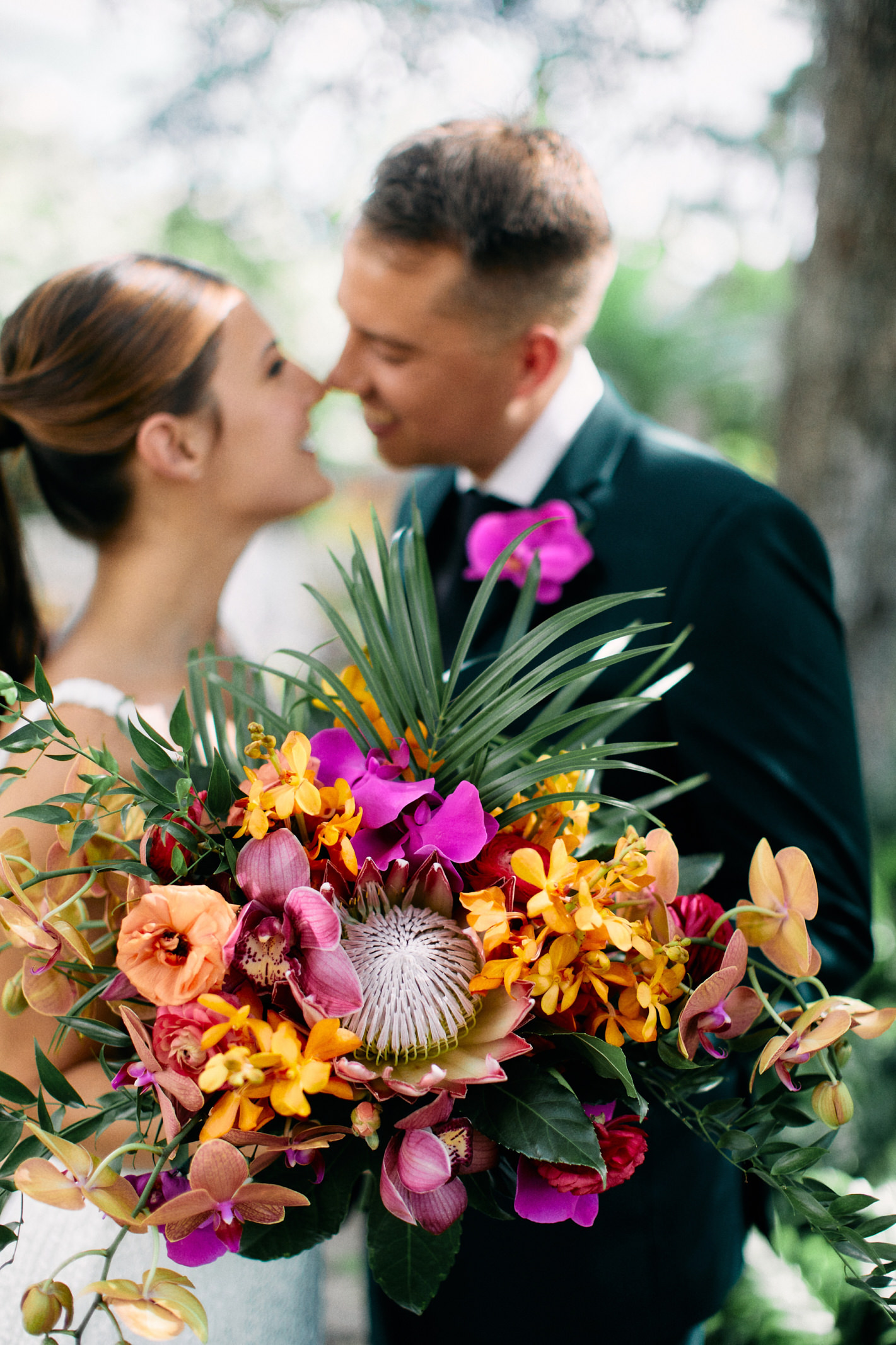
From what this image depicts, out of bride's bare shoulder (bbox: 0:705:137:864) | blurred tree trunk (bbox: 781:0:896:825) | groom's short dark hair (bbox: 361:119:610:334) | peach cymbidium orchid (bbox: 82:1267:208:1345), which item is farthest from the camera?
blurred tree trunk (bbox: 781:0:896:825)

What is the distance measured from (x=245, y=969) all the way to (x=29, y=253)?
37.6ft

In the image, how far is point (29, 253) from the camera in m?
9.95

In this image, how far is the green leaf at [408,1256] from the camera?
29.0 inches

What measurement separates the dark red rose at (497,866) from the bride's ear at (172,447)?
46.1 inches

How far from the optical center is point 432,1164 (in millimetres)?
676

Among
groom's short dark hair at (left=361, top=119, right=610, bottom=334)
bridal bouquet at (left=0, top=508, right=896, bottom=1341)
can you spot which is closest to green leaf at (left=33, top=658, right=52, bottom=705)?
bridal bouquet at (left=0, top=508, right=896, bottom=1341)

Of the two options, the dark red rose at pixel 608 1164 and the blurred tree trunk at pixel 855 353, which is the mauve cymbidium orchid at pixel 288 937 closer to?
the dark red rose at pixel 608 1164

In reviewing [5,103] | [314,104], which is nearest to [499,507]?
[314,104]

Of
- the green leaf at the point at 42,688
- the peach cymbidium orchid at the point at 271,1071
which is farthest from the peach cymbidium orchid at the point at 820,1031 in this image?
the green leaf at the point at 42,688

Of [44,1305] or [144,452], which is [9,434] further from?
[44,1305]

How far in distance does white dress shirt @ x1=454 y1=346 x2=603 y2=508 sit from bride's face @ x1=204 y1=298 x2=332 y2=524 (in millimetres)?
431

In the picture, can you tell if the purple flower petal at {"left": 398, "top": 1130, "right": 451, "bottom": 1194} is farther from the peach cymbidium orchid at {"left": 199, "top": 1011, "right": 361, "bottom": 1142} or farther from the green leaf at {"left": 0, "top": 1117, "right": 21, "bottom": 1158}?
the green leaf at {"left": 0, "top": 1117, "right": 21, "bottom": 1158}

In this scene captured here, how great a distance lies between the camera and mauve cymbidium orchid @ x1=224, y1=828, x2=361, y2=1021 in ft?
2.20

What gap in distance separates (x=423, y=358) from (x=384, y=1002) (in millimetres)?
1548
